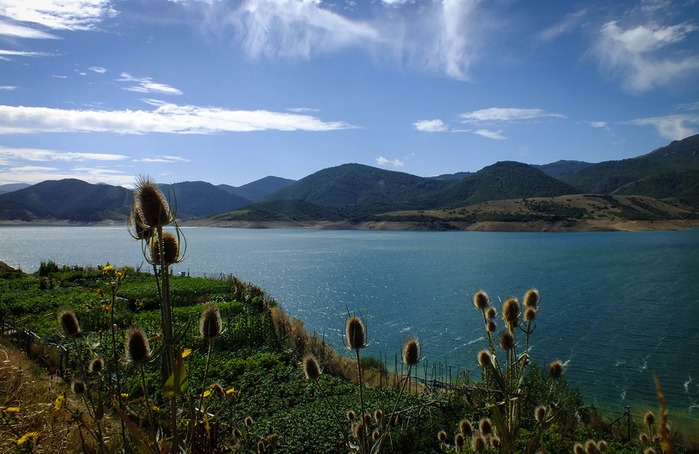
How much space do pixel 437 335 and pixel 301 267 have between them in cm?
2932

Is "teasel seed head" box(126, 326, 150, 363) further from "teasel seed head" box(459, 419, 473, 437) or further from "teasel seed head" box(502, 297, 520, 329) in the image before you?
"teasel seed head" box(459, 419, 473, 437)

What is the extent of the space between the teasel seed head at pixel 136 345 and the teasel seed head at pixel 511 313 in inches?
117

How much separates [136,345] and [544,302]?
29563 millimetres

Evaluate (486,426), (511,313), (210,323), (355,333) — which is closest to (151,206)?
(210,323)

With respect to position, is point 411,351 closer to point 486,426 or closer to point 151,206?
point 151,206

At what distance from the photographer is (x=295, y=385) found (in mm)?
10664

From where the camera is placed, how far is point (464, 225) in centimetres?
12275

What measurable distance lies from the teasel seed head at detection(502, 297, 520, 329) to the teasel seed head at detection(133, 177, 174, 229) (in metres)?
3.03

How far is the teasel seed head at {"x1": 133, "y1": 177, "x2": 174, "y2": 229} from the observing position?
217 centimetres

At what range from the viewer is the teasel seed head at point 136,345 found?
2554 millimetres

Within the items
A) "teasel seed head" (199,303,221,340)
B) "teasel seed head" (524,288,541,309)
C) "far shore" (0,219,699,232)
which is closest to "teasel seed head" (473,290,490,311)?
"teasel seed head" (524,288,541,309)

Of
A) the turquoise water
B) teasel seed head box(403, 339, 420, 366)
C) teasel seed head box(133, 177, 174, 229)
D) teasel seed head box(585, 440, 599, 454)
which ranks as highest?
teasel seed head box(133, 177, 174, 229)

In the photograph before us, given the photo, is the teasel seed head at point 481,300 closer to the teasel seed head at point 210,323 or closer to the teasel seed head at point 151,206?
the teasel seed head at point 210,323

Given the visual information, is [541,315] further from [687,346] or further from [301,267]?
[301,267]
